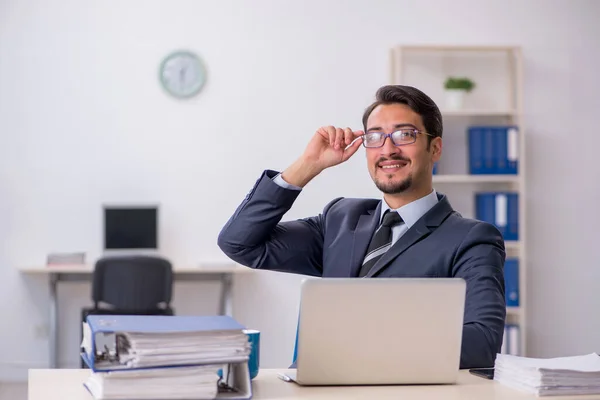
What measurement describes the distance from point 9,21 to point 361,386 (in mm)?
4569

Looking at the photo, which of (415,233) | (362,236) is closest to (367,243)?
(362,236)

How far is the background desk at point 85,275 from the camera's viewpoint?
16.8ft

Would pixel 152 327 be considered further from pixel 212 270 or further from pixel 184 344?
pixel 212 270

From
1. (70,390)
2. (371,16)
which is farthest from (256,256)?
(371,16)

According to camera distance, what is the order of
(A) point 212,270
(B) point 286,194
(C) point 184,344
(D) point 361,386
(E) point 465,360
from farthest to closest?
(A) point 212,270 < (B) point 286,194 < (E) point 465,360 < (D) point 361,386 < (C) point 184,344

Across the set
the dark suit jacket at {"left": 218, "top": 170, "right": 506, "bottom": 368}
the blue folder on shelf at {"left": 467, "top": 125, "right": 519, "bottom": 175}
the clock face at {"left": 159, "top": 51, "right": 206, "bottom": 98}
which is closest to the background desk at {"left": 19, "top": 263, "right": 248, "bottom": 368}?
the clock face at {"left": 159, "top": 51, "right": 206, "bottom": 98}

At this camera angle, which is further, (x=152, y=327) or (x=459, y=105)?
(x=459, y=105)

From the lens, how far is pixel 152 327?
1.55m

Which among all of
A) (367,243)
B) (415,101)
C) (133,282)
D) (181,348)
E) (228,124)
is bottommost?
(133,282)

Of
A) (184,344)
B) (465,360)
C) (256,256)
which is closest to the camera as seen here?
(184,344)

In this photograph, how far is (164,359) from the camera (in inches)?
59.1

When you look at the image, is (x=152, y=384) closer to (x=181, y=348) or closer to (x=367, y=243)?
(x=181, y=348)

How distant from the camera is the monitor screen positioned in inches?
209

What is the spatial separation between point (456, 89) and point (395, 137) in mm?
3181
